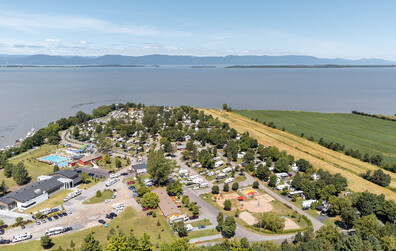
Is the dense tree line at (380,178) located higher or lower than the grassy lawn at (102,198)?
higher

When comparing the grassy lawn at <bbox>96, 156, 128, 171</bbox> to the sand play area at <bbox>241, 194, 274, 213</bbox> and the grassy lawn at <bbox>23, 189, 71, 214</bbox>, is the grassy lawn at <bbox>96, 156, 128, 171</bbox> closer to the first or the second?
the grassy lawn at <bbox>23, 189, 71, 214</bbox>

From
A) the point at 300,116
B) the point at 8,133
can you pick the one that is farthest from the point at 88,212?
the point at 300,116

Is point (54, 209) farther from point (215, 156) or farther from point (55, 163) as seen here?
point (215, 156)

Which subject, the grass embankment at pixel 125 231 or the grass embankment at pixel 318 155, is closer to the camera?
the grass embankment at pixel 125 231

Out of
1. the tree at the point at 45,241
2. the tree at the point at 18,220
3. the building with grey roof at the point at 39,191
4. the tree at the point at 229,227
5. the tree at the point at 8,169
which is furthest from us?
the tree at the point at 8,169

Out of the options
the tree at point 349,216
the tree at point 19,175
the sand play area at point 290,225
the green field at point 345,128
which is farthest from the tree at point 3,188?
the green field at point 345,128

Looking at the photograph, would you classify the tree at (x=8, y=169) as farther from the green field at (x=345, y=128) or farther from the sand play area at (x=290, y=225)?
the green field at (x=345, y=128)

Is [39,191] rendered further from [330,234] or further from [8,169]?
[330,234]
